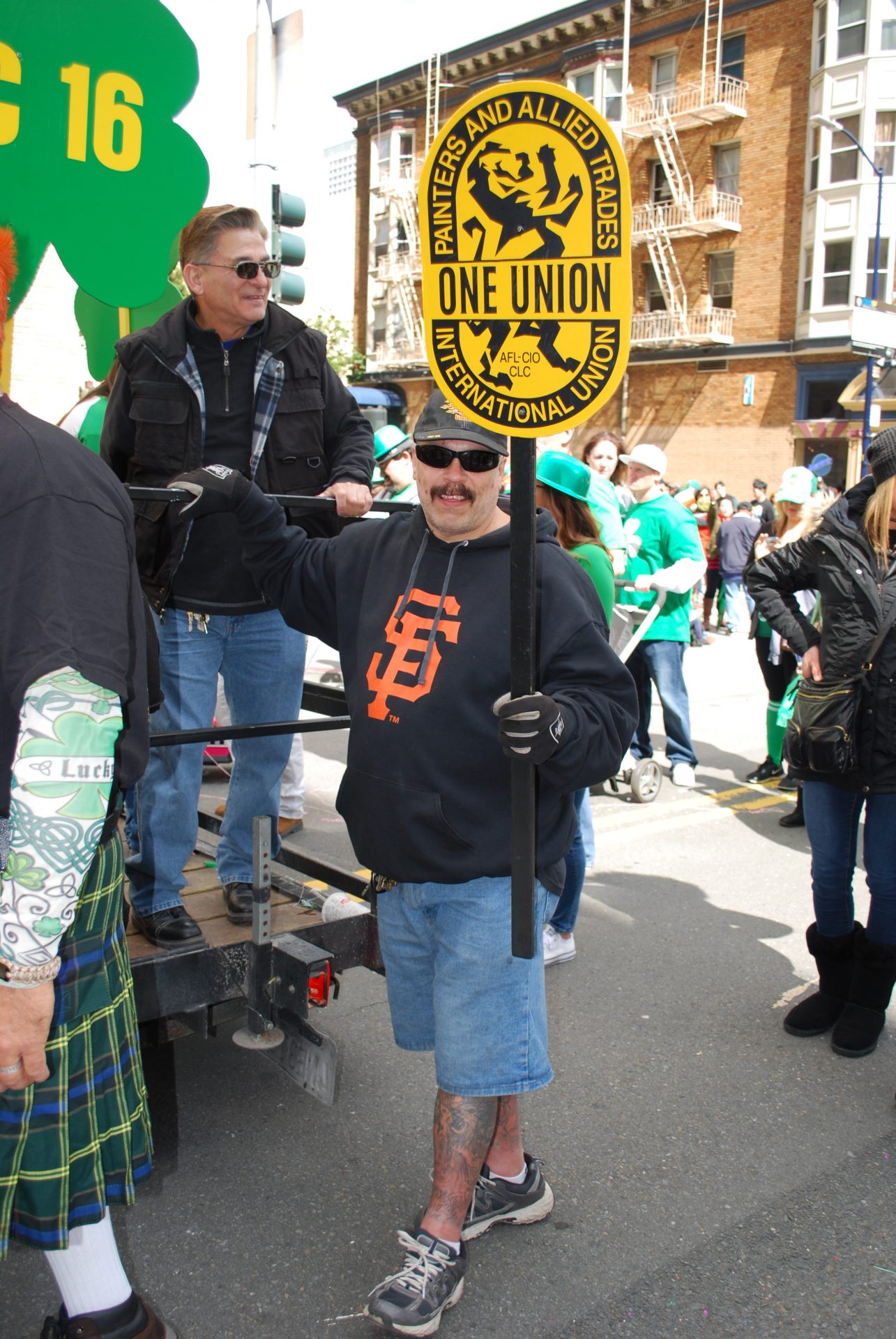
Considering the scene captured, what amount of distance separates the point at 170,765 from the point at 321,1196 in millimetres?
1219

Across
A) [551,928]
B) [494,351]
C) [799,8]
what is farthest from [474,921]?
[799,8]

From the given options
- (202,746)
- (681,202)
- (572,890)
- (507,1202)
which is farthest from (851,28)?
(507,1202)

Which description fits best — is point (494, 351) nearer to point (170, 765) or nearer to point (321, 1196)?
point (170, 765)

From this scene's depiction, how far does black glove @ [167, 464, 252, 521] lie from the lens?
8.89 ft

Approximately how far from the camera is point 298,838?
19.5 feet

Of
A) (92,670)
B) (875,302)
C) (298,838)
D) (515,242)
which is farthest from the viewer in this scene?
(875,302)

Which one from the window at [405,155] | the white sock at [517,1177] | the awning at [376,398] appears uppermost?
the window at [405,155]

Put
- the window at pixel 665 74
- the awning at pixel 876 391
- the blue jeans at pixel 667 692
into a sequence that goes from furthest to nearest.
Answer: the window at pixel 665 74
the awning at pixel 876 391
the blue jeans at pixel 667 692

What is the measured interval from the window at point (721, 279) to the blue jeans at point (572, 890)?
92.4ft

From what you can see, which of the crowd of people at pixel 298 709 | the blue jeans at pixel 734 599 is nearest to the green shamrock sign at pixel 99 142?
the crowd of people at pixel 298 709

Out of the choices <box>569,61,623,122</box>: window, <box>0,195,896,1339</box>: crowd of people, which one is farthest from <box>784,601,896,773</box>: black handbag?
<box>569,61,623,122</box>: window

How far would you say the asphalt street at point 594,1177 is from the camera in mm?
2576

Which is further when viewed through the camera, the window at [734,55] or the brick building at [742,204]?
the window at [734,55]

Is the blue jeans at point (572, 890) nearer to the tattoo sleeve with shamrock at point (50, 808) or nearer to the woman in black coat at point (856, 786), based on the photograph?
the woman in black coat at point (856, 786)
